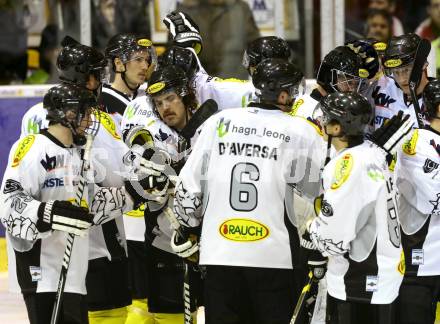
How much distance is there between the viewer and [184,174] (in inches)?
177

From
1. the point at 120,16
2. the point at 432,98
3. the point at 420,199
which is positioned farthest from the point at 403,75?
the point at 120,16

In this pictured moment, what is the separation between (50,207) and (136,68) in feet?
5.78

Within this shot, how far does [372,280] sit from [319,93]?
1370 mm

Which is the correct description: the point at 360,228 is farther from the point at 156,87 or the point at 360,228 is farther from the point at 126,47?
the point at 126,47

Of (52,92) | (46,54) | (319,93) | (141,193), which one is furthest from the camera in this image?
(46,54)

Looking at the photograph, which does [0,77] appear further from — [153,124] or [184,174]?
[184,174]

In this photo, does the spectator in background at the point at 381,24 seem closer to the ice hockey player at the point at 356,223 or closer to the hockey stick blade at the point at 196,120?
the hockey stick blade at the point at 196,120

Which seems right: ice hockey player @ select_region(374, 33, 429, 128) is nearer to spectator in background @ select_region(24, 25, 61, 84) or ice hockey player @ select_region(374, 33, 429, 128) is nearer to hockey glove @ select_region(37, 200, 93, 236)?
hockey glove @ select_region(37, 200, 93, 236)

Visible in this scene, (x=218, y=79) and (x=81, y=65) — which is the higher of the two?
(x=81, y=65)

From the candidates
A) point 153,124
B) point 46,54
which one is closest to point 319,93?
point 153,124

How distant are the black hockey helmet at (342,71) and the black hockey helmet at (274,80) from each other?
80 cm

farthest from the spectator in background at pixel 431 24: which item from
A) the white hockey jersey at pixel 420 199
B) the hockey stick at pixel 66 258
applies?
the hockey stick at pixel 66 258

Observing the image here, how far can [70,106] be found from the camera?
178 inches

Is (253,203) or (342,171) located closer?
(342,171)
